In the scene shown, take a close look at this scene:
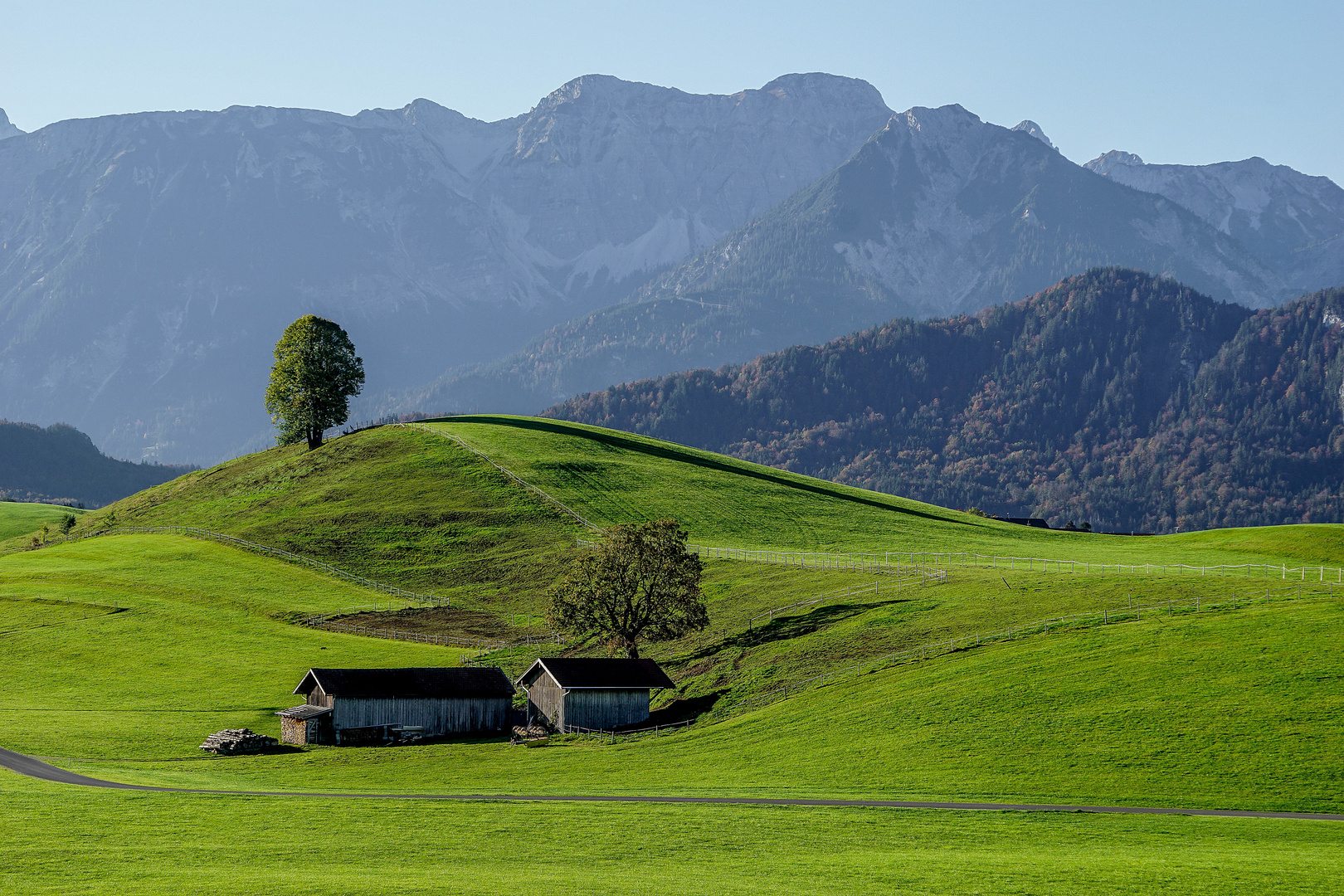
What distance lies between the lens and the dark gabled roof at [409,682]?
7731 centimetres

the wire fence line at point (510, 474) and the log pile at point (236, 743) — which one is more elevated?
the wire fence line at point (510, 474)

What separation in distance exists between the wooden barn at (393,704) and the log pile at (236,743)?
4.06 metres

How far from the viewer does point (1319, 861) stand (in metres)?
38.9

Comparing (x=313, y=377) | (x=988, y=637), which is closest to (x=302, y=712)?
(x=988, y=637)

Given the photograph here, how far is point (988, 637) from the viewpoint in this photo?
74.7 m

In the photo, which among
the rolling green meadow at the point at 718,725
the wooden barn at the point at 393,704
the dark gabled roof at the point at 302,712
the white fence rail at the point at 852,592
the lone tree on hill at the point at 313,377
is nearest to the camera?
the rolling green meadow at the point at 718,725

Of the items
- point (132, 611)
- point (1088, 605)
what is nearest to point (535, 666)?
point (1088, 605)

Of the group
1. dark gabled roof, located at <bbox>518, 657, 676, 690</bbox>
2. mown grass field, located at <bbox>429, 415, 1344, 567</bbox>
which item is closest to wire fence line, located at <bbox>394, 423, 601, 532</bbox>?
mown grass field, located at <bbox>429, 415, 1344, 567</bbox>

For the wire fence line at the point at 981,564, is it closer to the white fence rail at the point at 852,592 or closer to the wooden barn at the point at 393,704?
the white fence rail at the point at 852,592

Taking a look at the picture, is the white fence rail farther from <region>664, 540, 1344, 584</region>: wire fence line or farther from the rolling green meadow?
<region>664, 540, 1344, 584</region>: wire fence line

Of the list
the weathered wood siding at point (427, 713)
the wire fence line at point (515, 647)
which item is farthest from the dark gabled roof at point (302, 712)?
the wire fence line at point (515, 647)

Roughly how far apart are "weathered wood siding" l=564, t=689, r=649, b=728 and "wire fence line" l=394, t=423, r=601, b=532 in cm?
4932

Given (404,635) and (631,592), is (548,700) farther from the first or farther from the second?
(404,635)

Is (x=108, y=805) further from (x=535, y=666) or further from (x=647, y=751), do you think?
(x=535, y=666)
